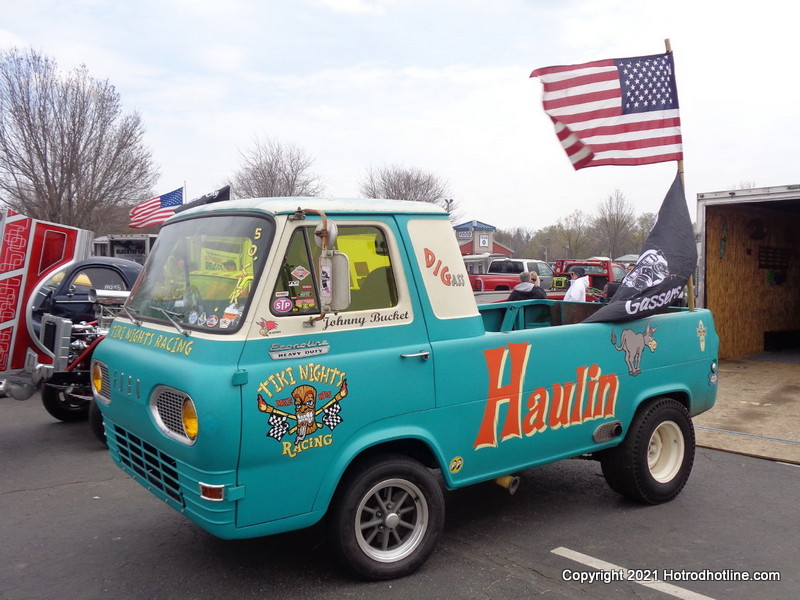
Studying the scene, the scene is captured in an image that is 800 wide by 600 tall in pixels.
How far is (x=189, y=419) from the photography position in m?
3.29

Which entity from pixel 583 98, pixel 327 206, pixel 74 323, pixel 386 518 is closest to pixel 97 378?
pixel 327 206

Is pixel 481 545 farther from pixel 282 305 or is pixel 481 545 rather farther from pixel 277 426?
pixel 282 305

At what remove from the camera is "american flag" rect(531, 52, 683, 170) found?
566cm

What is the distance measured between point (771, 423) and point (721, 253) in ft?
17.5

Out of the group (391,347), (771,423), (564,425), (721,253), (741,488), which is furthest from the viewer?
(721,253)

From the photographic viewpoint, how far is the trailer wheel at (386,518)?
12.0 feet

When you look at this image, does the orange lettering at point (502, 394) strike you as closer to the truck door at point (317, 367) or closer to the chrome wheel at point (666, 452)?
the truck door at point (317, 367)

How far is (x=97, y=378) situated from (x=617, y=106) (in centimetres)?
464

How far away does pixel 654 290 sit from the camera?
4934 mm

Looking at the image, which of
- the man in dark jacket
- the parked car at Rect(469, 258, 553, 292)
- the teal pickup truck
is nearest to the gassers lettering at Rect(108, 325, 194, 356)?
the teal pickup truck

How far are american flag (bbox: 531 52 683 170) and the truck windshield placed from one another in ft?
10.9

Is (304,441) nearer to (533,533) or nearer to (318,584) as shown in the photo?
(318,584)

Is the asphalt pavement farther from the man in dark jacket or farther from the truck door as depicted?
the man in dark jacket

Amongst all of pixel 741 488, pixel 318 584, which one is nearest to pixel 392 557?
pixel 318 584
